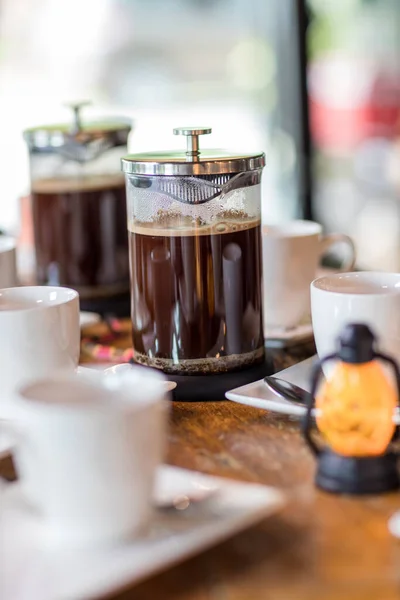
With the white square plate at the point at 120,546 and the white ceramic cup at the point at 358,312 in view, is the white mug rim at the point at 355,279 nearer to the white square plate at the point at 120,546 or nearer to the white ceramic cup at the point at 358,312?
the white ceramic cup at the point at 358,312

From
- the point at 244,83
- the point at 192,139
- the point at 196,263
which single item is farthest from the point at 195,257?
the point at 244,83

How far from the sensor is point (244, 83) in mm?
3121

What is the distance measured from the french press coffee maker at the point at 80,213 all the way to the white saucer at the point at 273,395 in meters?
0.42

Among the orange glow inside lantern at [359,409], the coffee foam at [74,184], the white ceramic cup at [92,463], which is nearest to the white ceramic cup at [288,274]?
the coffee foam at [74,184]

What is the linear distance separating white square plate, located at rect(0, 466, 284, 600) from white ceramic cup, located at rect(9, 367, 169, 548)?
14 millimetres

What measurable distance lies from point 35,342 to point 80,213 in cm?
48

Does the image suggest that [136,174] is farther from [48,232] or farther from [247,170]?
[48,232]

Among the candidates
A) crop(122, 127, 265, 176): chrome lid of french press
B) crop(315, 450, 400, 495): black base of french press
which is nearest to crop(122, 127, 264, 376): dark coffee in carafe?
crop(122, 127, 265, 176): chrome lid of french press

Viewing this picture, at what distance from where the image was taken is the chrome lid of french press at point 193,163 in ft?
2.92

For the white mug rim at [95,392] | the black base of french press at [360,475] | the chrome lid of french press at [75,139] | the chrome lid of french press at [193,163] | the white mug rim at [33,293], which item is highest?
the chrome lid of french press at [75,139]

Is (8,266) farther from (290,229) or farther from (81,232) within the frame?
(290,229)

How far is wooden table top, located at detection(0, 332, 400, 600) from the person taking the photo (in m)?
0.57

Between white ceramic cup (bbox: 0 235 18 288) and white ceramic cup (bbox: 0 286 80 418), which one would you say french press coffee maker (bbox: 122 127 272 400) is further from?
white ceramic cup (bbox: 0 235 18 288)

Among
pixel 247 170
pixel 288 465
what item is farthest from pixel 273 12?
pixel 288 465
